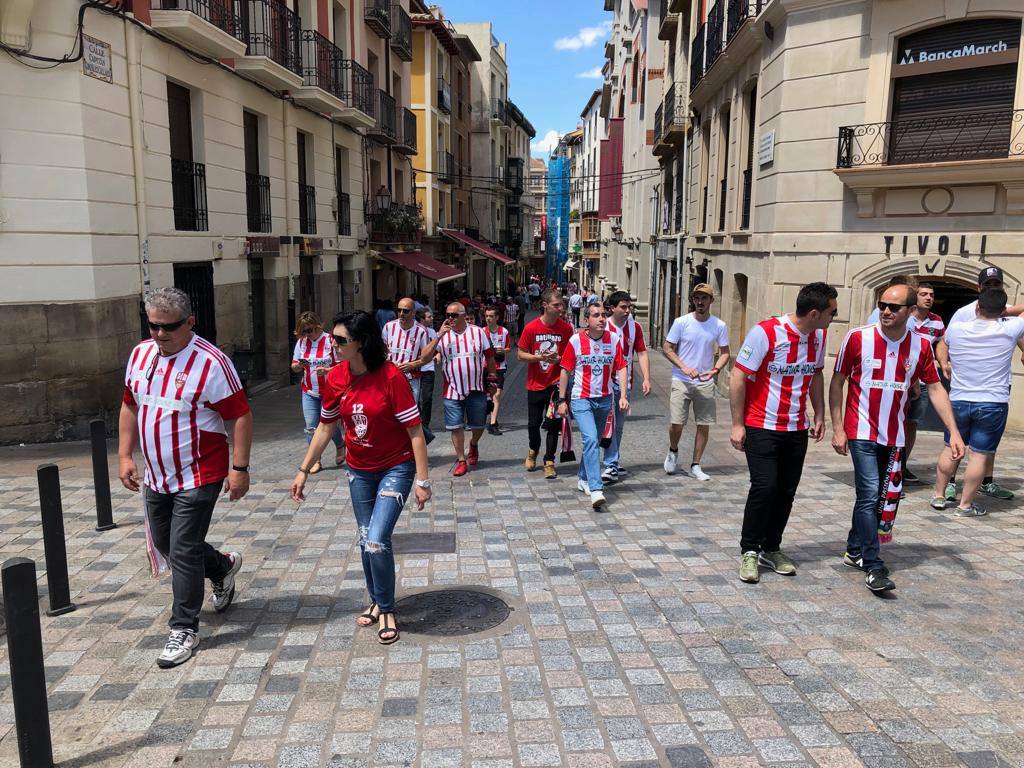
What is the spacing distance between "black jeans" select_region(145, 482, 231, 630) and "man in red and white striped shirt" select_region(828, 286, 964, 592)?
3.71 meters

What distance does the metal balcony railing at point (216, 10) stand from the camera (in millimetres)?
11383

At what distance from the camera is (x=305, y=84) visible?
16.1m

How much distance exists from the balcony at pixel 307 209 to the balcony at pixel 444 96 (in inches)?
671

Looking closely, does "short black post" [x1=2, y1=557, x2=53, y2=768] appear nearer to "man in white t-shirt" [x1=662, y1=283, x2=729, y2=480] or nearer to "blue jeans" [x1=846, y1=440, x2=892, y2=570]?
"blue jeans" [x1=846, y1=440, x2=892, y2=570]

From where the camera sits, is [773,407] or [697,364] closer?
[773,407]

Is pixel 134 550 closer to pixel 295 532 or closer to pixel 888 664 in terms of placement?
pixel 295 532

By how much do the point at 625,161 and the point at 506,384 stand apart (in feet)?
76.8

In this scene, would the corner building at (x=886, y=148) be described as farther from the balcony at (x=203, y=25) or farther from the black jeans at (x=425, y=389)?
the balcony at (x=203, y=25)

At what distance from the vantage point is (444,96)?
3350 cm

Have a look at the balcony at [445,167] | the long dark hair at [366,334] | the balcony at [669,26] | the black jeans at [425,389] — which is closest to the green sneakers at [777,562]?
the long dark hair at [366,334]

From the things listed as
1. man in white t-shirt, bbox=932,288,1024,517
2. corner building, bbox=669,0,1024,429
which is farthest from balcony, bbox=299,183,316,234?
man in white t-shirt, bbox=932,288,1024,517

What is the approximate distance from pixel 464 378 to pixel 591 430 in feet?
5.56

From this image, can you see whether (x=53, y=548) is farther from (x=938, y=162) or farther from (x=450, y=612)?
(x=938, y=162)

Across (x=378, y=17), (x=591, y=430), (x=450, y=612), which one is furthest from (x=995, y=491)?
(x=378, y=17)
